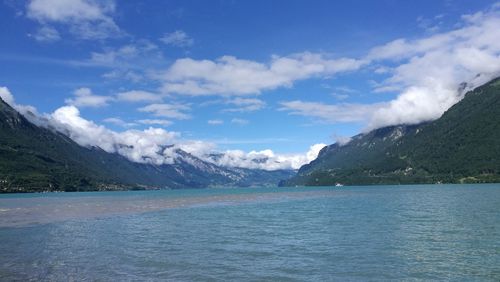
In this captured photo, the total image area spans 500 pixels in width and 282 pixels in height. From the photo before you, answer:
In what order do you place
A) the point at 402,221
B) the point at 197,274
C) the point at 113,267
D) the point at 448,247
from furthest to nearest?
the point at 402,221, the point at 448,247, the point at 113,267, the point at 197,274

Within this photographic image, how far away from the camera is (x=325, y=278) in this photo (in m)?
34.2

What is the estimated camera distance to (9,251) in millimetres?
50969

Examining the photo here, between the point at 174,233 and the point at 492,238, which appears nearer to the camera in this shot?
the point at 492,238

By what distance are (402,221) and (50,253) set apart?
1992 inches

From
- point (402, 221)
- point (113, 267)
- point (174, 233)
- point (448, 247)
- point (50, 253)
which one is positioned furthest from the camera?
point (402, 221)

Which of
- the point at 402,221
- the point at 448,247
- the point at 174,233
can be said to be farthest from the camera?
the point at 402,221

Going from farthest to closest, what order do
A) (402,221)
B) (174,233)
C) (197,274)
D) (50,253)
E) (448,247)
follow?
(402,221) → (174,233) → (50,253) → (448,247) → (197,274)

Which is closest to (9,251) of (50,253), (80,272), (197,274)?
(50,253)

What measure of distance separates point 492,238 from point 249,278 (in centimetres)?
3050

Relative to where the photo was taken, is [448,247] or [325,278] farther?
[448,247]

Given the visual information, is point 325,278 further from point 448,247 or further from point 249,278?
point 448,247

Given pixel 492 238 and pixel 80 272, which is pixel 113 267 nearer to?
pixel 80 272

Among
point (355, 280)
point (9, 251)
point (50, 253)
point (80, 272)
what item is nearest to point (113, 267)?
point (80, 272)

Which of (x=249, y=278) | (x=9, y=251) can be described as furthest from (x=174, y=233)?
(x=249, y=278)
